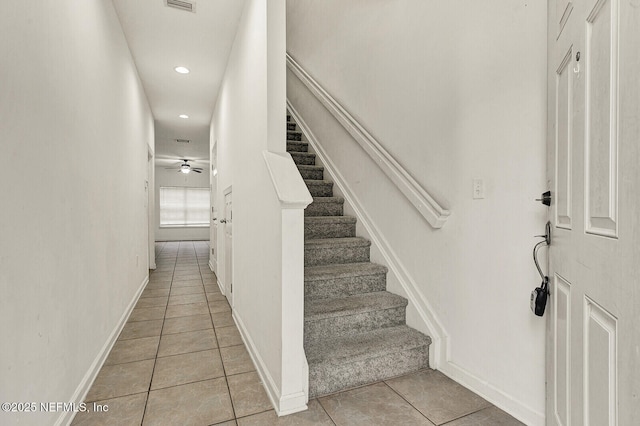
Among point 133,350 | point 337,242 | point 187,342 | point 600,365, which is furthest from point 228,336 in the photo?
point 600,365

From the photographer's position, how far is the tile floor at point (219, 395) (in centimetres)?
154

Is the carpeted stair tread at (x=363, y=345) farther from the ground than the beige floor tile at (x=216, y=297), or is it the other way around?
the carpeted stair tread at (x=363, y=345)

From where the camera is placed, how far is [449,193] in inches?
75.7

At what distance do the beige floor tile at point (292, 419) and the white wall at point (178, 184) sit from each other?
423 inches

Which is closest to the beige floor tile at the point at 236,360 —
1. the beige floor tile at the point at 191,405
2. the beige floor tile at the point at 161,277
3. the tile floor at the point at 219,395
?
the tile floor at the point at 219,395

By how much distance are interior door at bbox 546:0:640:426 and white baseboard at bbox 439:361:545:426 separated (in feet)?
1.52

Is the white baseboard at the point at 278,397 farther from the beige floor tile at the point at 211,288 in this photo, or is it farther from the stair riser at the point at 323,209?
the beige floor tile at the point at 211,288

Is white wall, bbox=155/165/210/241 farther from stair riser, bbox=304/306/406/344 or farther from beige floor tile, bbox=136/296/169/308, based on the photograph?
stair riser, bbox=304/306/406/344

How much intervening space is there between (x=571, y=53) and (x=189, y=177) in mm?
12019

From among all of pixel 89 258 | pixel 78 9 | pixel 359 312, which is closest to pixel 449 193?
pixel 359 312

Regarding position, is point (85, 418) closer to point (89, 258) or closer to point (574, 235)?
point (89, 258)

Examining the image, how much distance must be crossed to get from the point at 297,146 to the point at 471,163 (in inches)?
97.6

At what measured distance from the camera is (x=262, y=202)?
1.96 m

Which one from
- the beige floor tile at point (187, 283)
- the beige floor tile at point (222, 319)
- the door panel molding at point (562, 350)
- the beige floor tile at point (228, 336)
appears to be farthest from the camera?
the beige floor tile at point (187, 283)
